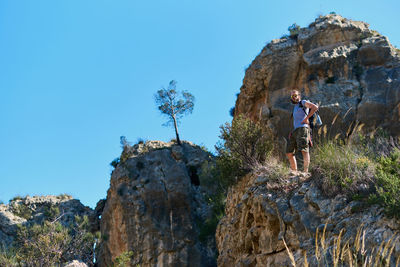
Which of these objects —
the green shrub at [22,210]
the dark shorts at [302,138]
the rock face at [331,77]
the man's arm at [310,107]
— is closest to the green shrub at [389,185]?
the dark shorts at [302,138]

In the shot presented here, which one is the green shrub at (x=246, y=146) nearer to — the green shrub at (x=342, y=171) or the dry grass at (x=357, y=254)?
the green shrub at (x=342, y=171)

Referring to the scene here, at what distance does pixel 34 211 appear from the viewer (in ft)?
79.2

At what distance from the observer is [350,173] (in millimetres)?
7625

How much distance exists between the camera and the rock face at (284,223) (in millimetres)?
6664

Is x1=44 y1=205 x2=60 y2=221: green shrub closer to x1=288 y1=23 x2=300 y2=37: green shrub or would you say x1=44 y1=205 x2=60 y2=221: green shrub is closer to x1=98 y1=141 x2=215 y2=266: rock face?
x1=98 y1=141 x2=215 y2=266: rock face

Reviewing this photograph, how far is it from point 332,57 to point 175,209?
380 inches

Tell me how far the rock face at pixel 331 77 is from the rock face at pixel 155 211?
5447 mm

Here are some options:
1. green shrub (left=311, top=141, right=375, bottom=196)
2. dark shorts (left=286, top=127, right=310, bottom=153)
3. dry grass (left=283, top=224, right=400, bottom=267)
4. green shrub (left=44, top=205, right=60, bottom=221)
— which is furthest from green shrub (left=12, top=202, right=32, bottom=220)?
dry grass (left=283, top=224, right=400, bottom=267)

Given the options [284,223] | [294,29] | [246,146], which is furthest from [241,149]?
[294,29]

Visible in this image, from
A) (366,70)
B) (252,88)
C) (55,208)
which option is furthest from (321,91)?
(55,208)

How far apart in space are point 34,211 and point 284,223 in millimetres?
19466

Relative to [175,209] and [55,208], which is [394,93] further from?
[55,208]

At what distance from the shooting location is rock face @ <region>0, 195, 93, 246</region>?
74.1 feet

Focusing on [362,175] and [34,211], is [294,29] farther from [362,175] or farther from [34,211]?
[34,211]
